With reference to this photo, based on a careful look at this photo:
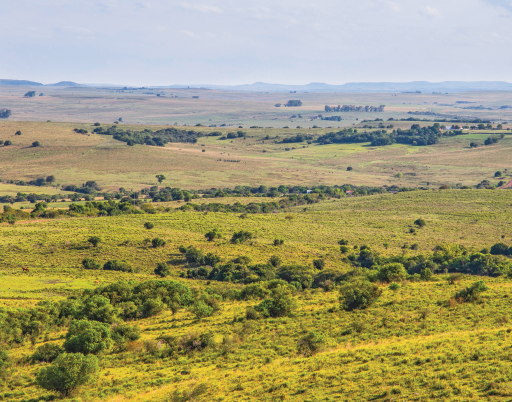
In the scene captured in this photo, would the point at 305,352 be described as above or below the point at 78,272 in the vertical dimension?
above

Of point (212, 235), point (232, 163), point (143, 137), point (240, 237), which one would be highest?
point (143, 137)

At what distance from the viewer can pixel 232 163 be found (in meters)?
162

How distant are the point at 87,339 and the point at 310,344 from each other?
1141 cm

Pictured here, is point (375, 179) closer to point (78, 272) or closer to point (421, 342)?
point (78, 272)

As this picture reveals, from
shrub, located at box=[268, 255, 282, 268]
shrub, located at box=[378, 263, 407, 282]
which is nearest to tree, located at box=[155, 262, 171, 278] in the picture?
shrub, located at box=[268, 255, 282, 268]

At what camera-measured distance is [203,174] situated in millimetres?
145875

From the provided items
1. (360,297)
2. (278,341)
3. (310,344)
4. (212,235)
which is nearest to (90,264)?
(212,235)

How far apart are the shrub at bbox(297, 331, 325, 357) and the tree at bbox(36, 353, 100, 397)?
9.92 m

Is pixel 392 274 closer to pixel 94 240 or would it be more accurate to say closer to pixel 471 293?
pixel 471 293

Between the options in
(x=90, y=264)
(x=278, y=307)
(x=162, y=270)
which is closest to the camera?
(x=278, y=307)

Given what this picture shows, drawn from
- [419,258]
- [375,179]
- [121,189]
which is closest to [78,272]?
[419,258]

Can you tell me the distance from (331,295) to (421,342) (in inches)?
505

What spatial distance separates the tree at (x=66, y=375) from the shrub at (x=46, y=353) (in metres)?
3.97

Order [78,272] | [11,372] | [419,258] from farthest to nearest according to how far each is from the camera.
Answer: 1. [419,258]
2. [78,272]
3. [11,372]
